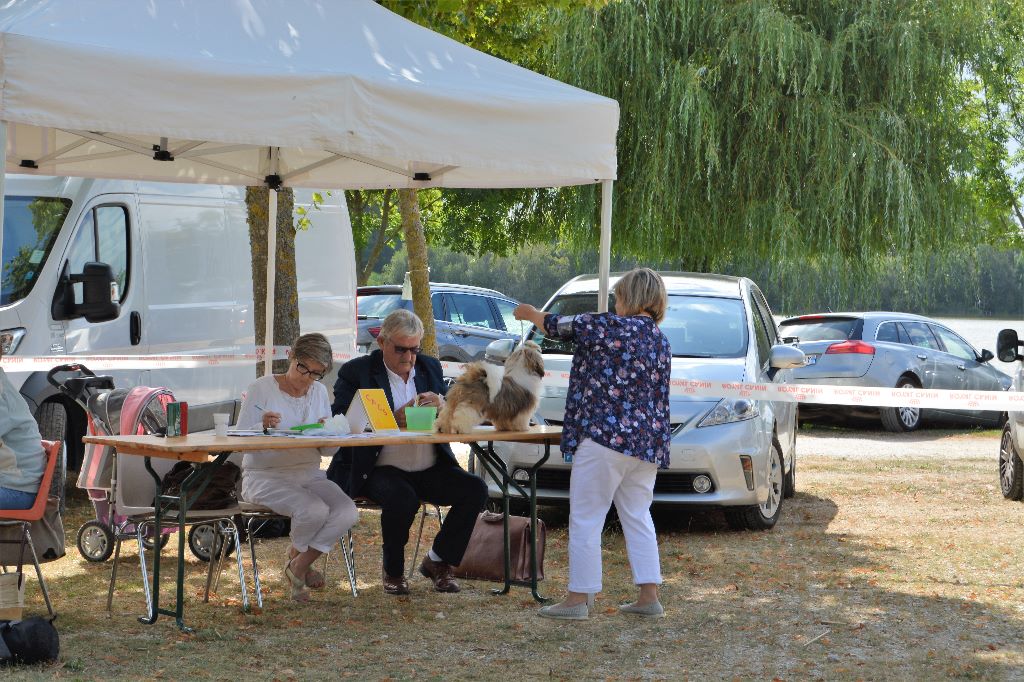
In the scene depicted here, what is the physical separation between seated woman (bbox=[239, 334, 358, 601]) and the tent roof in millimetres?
1238

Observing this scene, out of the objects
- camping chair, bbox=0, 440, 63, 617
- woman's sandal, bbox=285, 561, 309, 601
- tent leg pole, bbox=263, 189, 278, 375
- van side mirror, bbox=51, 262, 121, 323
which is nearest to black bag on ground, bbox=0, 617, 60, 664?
camping chair, bbox=0, 440, 63, 617

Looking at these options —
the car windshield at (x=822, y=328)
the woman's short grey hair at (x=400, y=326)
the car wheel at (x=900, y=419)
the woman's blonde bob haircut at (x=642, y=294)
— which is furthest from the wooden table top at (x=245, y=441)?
the car wheel at (x=900, y=419)

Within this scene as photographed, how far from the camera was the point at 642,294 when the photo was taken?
620 centimetres

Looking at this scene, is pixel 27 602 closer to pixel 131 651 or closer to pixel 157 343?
pixel 131 651

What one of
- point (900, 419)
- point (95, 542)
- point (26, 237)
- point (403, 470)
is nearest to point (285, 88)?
point (403, 470)

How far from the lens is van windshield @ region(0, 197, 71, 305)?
8.84 metres

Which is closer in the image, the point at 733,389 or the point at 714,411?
the point at 714,411

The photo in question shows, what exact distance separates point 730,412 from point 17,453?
4528mm

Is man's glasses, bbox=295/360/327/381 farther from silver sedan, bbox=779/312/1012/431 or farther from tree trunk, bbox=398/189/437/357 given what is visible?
silver sedan, bbox=779/312/1012/431

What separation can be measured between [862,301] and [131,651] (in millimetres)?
15713

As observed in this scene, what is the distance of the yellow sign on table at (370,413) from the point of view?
652 cm

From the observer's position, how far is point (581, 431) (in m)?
6.20

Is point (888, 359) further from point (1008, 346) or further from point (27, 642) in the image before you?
point (27, 642)

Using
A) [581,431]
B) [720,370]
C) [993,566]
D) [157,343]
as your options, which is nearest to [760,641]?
[581,431]
